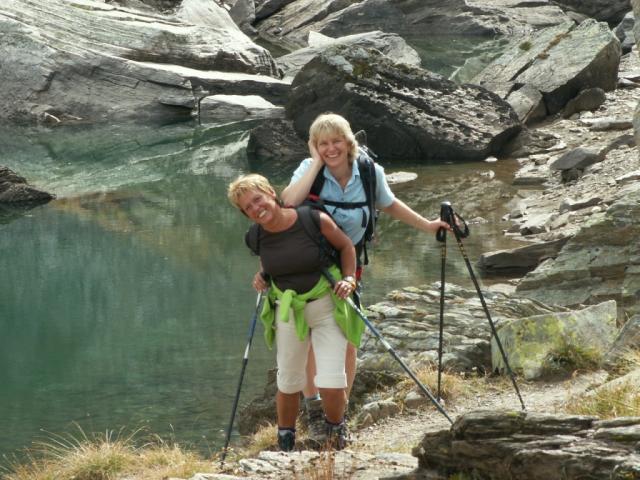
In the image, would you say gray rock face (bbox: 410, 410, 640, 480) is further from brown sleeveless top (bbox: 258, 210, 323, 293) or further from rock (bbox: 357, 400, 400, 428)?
rock (bbox: 357, 400, 400, 428)

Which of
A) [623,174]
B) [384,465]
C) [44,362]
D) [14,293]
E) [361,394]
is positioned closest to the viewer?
[384,465]

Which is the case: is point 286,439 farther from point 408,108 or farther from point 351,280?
point 408,108

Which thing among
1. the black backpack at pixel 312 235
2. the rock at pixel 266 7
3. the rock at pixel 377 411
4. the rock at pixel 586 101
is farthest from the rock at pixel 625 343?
the rock at pixel 266 7

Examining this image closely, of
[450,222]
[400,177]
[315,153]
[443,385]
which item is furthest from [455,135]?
[315,153]

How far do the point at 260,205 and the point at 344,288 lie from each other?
27.7 inches

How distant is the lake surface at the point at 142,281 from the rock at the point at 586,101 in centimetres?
367

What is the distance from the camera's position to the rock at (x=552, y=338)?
30.9 ft

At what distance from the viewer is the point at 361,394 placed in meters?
9.62

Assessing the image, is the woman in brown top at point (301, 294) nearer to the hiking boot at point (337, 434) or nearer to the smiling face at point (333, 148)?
the hiking boot at point (337, 434)

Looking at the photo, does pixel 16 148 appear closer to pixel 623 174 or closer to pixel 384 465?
pixel 623 174

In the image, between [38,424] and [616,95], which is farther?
[616,95]

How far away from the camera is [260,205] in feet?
22.6

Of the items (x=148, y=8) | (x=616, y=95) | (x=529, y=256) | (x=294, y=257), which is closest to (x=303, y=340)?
(x=294, y=257)

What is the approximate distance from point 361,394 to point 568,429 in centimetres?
483
